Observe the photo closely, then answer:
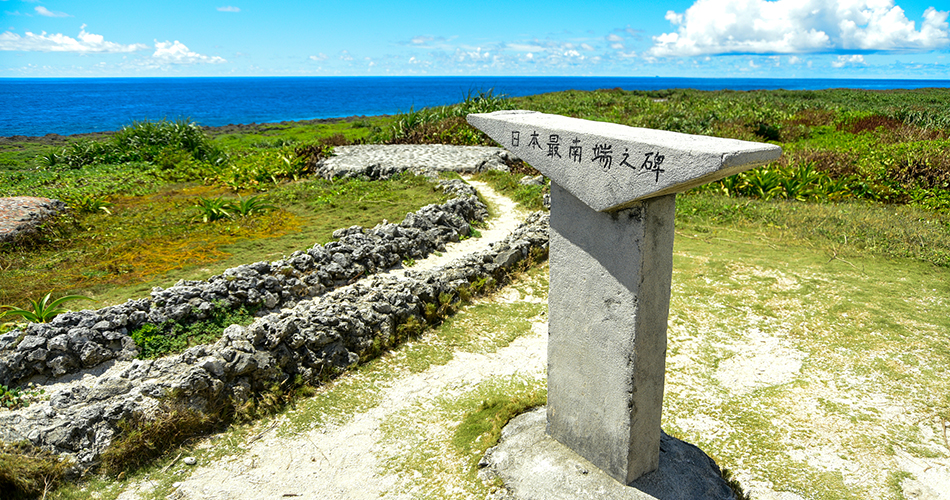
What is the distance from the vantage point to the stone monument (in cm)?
284

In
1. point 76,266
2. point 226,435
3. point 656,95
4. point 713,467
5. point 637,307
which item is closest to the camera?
point 637,307

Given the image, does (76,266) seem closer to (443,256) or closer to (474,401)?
(443,256)

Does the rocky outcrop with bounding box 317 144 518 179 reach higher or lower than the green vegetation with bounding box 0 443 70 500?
higher

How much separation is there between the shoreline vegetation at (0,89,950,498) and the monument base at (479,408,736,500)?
48 cm

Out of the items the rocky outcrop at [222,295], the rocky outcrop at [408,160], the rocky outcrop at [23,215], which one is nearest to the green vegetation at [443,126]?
the rocky outcrop at [408,160]

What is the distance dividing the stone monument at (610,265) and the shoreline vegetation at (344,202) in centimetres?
128

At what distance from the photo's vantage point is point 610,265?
3283 millimetres

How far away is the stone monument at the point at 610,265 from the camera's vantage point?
2.84 metres

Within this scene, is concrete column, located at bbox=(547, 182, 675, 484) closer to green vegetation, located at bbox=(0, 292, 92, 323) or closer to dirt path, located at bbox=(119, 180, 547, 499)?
dirt path, located at bbox=(119, 180, 547, 499)

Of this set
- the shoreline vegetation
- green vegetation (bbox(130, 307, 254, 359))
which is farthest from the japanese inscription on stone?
green vegetation (bbox(130, 307, 254, 359))

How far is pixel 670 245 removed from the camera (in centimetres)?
323

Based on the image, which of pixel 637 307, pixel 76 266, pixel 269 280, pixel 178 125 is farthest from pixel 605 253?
pixel 178 125

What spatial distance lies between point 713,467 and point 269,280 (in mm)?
4805

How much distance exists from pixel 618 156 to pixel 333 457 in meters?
3.05
